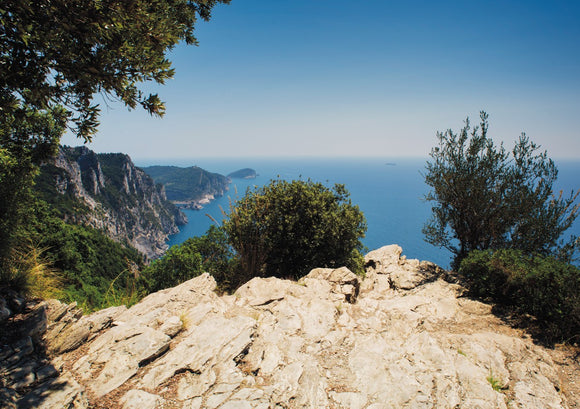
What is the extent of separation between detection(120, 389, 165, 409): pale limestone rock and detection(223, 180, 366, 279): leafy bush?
20.4 feet

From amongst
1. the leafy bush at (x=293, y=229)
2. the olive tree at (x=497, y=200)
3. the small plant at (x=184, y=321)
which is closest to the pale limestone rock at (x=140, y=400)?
the small plant at (x=184, y=321)

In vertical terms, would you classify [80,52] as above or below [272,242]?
above

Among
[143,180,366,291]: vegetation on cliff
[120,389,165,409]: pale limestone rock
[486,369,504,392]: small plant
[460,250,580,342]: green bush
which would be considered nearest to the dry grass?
[120,389,165,409]: pale limestone rock

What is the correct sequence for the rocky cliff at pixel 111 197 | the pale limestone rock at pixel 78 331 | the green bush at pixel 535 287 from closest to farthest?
the pale limestone rock at pixel 78 331 < the green bush at pixel 535 287 < the rocky cliff at pixel 111 197

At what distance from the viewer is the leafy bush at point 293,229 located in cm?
992

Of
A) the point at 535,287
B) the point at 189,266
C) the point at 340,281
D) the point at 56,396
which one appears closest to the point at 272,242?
the point at 340,281

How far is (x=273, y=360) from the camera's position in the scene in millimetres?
4332

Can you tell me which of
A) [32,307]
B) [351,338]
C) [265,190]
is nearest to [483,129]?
[265,190]

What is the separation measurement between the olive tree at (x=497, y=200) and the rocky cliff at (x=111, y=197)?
69.9 m

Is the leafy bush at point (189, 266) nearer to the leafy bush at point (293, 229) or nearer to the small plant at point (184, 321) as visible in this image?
the leafy bush at point (293, 229)

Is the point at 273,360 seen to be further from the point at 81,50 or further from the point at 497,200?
the point at 497,200

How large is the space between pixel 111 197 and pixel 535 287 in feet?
414

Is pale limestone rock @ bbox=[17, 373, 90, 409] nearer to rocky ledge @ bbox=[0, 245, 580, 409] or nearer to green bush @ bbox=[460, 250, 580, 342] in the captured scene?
rocky ledge @ bbox=[0, 245, 580, 409]

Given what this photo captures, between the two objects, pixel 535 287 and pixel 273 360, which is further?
pixel 535 287
